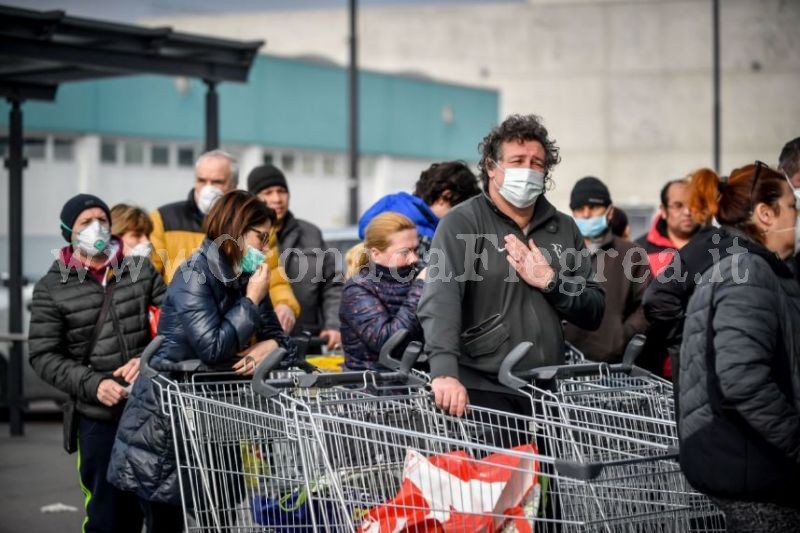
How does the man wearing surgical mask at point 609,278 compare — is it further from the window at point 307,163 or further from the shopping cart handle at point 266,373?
the window at point 307,163

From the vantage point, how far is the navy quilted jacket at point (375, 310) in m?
5.96

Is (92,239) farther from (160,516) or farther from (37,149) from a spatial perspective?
(37,149)

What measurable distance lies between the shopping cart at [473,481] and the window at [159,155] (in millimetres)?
28603

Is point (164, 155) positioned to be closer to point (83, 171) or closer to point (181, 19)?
point (83, 171)

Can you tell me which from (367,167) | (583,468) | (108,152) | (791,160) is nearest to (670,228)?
(791,160)

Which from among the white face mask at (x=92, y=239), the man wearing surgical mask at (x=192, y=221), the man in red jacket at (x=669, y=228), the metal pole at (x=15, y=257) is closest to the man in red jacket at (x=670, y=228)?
the man in red jacket at (x=669, y=228)

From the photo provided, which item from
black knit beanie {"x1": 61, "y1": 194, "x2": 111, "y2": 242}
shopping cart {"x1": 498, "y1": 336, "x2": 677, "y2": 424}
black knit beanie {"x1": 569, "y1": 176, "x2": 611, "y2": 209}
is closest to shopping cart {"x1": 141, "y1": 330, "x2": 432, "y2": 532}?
Result: shopping cart {"x1": 498, "y1": 336, "x2": 677, "y2": 424}

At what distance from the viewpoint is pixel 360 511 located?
4.79m

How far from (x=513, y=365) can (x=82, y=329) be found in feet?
7.97

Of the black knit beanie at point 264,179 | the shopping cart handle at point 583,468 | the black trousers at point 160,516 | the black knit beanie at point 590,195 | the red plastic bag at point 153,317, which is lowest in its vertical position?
the black trousers at point 160,516

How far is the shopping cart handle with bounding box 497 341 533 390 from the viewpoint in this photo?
4906 mm

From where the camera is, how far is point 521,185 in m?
5.21

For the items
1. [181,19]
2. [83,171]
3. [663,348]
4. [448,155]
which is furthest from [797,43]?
[663,348]

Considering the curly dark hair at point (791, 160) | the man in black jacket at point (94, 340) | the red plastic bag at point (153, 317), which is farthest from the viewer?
the red plastic bag at point (153, 317)
